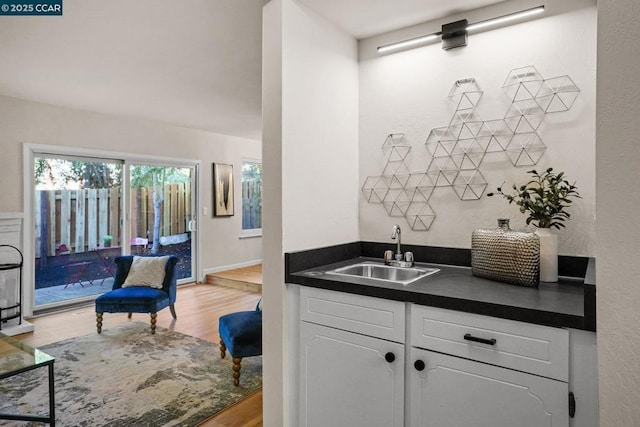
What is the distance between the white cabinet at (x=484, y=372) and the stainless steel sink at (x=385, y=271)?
54cm

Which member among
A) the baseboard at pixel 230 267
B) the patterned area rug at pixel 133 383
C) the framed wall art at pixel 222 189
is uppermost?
the framed wall art at pixel 222 189

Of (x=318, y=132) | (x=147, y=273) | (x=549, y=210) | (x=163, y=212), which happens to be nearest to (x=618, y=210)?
(x=549, y=210)

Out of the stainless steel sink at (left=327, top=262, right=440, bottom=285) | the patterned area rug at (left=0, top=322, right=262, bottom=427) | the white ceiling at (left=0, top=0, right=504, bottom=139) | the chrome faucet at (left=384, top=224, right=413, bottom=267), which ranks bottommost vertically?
the patterned area rug at (left=0, top=322, right=262, bottom=427)

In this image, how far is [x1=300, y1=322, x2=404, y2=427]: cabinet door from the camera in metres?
1.59

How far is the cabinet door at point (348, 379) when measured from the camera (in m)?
1.59

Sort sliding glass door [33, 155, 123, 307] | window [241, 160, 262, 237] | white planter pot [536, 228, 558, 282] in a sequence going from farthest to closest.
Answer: window [241, 160, 262, 237], sliding glass door [33, 155, 123, 307], white planter pot [536, 228, 558, 282]

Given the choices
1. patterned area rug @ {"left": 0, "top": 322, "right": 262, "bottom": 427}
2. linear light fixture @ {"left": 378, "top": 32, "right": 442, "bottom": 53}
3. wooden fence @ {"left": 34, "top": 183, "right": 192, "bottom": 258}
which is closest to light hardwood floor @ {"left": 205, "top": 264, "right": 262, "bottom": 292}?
wooden fence @ {"left": 34, "top": 183, "right": 192, "bottom": 258}

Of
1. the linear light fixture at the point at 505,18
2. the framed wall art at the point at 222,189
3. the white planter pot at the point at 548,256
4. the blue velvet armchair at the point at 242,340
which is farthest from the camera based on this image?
the framed wall art at the point at 222,189

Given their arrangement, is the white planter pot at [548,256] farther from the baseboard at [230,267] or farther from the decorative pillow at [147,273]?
the baseboard at [230,267]

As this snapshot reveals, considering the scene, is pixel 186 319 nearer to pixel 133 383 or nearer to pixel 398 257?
pixel 133 383

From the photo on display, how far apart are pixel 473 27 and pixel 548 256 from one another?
4.16 ft

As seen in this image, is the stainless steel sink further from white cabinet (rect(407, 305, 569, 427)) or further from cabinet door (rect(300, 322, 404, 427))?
white cabinet (rect(407, 305, 569, 427))

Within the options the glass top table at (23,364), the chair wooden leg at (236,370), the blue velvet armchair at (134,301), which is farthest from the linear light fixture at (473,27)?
the blue velvet armchair at (134,301)

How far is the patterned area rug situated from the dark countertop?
1.17 metres
